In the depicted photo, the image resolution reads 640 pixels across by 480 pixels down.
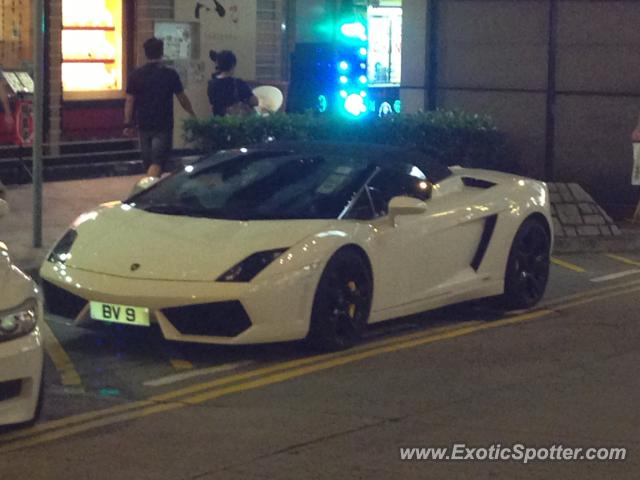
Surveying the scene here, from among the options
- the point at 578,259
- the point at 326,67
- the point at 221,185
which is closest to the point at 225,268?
the point at 221,185

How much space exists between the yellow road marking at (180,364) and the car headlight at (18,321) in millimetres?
1818

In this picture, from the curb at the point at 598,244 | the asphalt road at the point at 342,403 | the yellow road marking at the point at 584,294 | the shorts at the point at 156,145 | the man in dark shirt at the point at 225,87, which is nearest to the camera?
the asphalt road at the point at 342,403

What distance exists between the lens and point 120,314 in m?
8.73

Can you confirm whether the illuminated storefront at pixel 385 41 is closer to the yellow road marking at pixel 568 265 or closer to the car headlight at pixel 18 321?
the yellow road marking at pixel 568 265

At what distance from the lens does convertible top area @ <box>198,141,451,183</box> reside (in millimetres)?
10250

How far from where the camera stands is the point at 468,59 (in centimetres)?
1850

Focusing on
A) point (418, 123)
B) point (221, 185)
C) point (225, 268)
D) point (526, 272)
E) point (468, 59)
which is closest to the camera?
point (225, 268)

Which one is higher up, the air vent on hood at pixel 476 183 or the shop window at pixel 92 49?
the shop window at pixel 92 49

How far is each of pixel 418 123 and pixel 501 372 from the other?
688cm

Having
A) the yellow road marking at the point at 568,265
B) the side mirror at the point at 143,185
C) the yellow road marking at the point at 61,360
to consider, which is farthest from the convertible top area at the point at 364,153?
the yellow road marking at the point at 568,265

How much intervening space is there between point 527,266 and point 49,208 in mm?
6138

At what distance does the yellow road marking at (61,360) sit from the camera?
845cm

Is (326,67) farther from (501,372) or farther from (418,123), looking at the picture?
(501,372)

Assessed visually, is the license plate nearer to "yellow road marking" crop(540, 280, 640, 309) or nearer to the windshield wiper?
the windshield wiper
